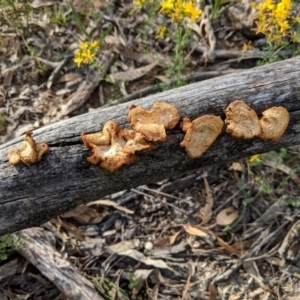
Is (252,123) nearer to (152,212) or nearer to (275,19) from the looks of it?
(275,19)

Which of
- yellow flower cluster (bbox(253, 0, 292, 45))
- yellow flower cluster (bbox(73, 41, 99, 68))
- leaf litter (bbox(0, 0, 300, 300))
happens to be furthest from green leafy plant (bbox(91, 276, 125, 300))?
yellow flower cluster (bbox(253, 0, 292, 45))

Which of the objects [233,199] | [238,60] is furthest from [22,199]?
[238,60]

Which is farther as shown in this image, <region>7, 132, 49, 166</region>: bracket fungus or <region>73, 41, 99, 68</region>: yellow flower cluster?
<region>73, 41, 99, 68</region>: yellow flower cluster

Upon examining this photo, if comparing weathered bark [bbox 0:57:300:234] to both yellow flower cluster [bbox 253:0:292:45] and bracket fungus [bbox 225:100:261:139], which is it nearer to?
bracket fungus [bbox 225:100:261:139]

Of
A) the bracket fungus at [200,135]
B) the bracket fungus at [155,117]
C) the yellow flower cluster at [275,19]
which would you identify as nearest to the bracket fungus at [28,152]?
the bracket fungus at [155,117]

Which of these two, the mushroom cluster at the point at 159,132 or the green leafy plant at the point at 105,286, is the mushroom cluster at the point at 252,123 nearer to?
the mushroom cluster at the point at 159,132

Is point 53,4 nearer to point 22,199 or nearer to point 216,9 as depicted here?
point 216,9
